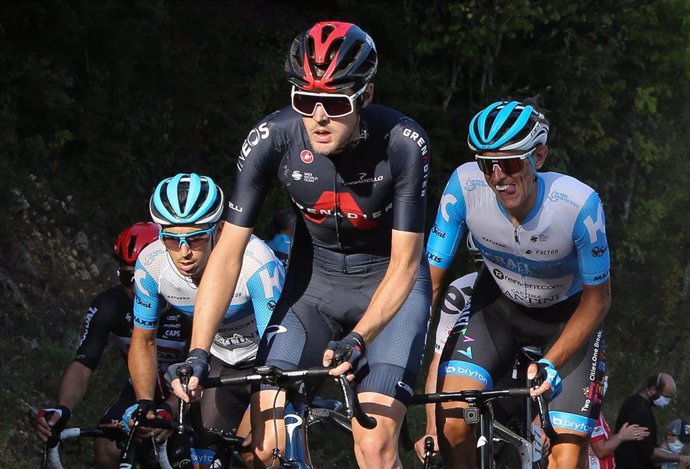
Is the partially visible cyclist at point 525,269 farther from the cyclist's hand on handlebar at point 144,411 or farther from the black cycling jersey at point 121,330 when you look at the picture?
the black cycling jersey at point 121,330

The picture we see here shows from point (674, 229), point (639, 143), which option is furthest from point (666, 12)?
point (674, 229)

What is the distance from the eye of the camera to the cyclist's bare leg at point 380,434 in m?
5.75

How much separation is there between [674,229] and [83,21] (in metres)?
13.9

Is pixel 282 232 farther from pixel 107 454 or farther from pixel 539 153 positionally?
pixel 539 153

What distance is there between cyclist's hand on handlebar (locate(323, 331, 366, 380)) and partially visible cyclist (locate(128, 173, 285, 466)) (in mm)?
1446

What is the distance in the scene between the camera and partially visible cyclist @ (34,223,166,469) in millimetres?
7965

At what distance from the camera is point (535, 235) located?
694 cm

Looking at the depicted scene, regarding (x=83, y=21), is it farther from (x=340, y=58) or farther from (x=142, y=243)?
(x=340, y=58)

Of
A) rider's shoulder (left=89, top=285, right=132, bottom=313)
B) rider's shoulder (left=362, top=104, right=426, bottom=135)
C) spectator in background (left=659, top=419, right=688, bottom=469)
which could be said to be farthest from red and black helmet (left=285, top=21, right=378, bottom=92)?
spectator in background (left=659, top=419, right=688, bottom=469)

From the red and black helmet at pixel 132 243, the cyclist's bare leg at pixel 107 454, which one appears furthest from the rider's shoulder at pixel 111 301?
the cyclist's bare leg at pixel 107 454

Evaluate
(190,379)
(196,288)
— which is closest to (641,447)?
(196,288)

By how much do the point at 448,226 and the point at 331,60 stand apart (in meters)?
1.66

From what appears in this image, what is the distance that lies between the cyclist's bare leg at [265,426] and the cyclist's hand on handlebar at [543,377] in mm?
1210

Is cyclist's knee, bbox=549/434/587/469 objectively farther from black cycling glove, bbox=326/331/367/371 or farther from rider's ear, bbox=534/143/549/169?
black cycling glove, bbox=326/331/367/371
